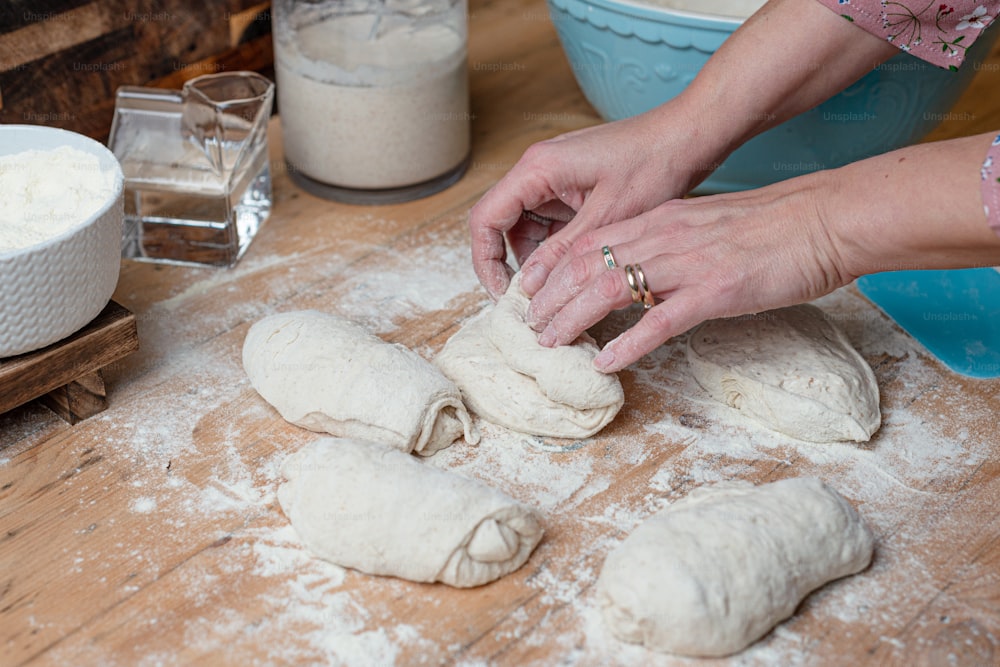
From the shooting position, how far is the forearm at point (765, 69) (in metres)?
1.66

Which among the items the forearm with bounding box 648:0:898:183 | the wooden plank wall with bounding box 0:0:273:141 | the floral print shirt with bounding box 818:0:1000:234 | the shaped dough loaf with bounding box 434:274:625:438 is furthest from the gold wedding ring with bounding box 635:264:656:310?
the wooden plank wall with bounding box 0:0:273:141

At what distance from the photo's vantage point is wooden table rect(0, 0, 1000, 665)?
4.10ft

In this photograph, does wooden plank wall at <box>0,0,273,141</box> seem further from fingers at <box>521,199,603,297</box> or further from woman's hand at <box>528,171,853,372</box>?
woman's hand at <box>528,171,853,372</box>

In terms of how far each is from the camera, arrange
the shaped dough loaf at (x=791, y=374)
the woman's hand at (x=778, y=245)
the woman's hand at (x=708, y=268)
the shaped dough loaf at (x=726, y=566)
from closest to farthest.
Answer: the shaped dough loaf at (x=726, y=566), the woman's hand at (x=778, y=245), the woman's hand at (x=708, y=268), the shaped dough loaf at (x=791, y=374)

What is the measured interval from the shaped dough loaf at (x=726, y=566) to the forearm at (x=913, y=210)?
356mm

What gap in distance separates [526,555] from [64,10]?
5.29 ft

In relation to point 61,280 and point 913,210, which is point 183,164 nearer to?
point 61,280

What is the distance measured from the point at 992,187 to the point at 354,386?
3.10 ft

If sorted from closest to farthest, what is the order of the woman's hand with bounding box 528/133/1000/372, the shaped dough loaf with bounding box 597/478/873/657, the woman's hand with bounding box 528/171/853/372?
the shaped dough loaf with bounding box 597/478/873/657
the woman's hand with bounding box 528/133/1000/372
the woman's hand with bounding box 528/171/853/372

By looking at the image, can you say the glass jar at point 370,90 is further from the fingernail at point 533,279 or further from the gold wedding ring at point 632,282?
the gold wedding ring at point 632,282

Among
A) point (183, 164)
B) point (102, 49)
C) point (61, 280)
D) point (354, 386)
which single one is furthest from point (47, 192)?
point (102, 49)

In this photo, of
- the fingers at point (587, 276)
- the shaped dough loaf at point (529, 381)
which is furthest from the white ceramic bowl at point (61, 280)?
the fingers at point (587, 276)

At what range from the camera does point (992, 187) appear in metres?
1.24

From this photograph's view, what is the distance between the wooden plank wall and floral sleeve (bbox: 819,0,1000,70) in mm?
1562
